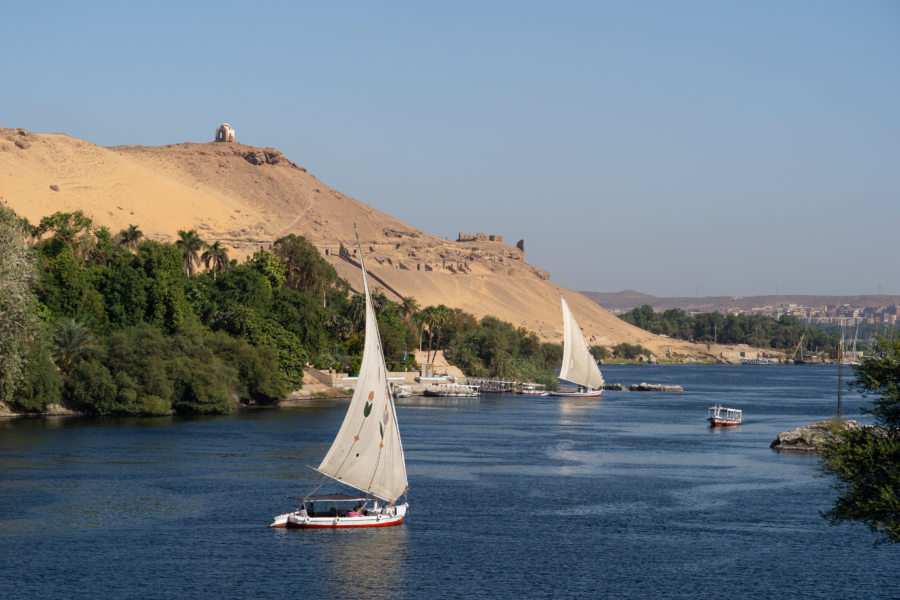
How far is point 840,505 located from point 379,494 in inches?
671

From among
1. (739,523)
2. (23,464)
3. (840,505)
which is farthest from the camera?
(23,464)

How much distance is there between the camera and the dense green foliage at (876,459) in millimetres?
27266

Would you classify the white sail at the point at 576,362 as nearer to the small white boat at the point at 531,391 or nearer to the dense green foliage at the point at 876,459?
the small white boat at the point at 531,391

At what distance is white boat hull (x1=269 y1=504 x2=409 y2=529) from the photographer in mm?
38562

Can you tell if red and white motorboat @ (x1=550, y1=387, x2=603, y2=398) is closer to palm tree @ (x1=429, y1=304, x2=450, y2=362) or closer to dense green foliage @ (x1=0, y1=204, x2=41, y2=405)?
palm tree @ (x1=429, y1=304, x2=450, y2=362)

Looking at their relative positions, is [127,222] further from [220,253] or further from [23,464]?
[23,464]

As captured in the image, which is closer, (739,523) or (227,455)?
(739,523)

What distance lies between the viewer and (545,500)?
46.5 m

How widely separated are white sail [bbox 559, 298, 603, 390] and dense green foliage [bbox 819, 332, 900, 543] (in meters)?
86.3

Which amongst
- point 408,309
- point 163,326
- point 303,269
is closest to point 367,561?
point 163,326

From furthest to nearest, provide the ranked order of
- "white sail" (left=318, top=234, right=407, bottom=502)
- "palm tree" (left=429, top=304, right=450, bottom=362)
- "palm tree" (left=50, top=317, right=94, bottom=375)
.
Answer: "palm tree" (left=429, top=304, right=450, bottom=362) < "palm tree" (left=50, top=317, right=94, bottom=375) < "white sail" (left=318, top=234, right=407, bottom=502)

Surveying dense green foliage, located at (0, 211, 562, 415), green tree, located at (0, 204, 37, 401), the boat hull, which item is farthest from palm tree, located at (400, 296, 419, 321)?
green tree, located at (0, 204, 37, 401)

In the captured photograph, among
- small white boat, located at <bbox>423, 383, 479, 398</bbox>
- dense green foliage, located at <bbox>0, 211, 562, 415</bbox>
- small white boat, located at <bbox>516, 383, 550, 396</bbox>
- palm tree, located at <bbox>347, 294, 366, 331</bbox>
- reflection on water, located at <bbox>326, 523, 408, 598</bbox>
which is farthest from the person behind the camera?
small white boat, located at <bbox>516, 383, 550, 396</bbox>

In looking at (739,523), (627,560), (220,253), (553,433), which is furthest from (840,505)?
(220,253)
